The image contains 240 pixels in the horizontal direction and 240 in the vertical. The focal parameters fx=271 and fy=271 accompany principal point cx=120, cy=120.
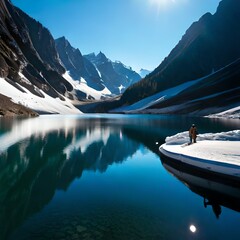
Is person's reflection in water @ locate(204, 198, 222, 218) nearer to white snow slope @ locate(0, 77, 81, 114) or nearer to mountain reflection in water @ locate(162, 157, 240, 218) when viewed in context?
mountain reflection in water @ locate(162, 157, 240, 218)

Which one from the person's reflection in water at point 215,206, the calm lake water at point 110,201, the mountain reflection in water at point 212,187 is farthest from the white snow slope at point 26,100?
the person's reflection in water at point 215,206

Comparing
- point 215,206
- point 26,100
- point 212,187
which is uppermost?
point 26,100

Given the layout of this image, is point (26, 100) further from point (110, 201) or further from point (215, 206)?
point (215, 206)

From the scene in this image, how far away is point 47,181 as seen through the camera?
2003 centimetres

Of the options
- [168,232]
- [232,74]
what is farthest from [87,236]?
[232,74]

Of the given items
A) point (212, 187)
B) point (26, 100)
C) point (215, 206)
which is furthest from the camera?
point (26, 100)

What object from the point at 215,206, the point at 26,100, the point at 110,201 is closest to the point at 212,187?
the point at 215,206

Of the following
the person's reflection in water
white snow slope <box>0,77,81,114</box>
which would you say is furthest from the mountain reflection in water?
white snow slope <box>0,77,81,114</box>

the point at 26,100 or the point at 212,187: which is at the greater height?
the point at 26,100

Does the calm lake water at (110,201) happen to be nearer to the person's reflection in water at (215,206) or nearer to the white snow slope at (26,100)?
the person's reflection in water at (215,206)

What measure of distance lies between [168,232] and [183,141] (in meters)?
22.0

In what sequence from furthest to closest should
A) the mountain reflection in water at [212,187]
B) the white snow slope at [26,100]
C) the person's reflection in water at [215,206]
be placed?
the white snow slope at [26,100] → the mountain reflection in water at [212,187] → the person's reflection in water at [215,206]

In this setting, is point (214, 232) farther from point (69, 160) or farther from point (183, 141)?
point (183, 141)

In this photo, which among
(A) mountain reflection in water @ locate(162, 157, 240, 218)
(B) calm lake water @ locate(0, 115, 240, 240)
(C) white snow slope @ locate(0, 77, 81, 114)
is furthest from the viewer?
(C) white snow slope @ locate(0, 77, 81, 114)
